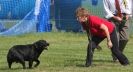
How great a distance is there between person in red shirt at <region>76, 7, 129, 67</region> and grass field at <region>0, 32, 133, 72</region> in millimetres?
300

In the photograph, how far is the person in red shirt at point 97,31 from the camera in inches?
430

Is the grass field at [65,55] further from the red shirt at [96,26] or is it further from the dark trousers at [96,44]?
the red shirt at [96,26]

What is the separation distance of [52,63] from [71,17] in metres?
10.7

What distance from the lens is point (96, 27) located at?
11.1 metres

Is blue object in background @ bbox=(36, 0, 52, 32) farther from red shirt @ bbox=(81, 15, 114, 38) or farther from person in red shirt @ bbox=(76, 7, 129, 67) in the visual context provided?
red shirt @ bbox=(81, 15, 114, 38)

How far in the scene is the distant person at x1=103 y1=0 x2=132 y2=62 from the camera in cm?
1239

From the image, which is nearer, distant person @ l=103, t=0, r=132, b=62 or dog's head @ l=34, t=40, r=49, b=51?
dog's head @ l=34, t=40, r=49, b=51

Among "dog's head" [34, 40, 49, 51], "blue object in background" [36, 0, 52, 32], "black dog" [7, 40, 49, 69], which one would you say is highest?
"dog's head" [34, 40, 49, 51]

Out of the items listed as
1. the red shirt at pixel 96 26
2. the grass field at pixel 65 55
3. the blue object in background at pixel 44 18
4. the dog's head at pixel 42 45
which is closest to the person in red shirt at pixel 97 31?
the red shirt at pixel 96 26

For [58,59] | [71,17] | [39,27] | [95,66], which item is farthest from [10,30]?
[95,66]

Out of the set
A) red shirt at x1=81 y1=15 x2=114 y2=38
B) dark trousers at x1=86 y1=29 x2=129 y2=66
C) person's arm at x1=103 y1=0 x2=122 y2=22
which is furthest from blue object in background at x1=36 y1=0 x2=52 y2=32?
red shirt at x1=81 y1=15 x2=114 y2=38

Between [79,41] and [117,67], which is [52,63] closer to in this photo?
[117,67]

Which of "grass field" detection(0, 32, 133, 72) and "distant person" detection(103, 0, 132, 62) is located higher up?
"distant person" detection(103, 0, 132, 62)

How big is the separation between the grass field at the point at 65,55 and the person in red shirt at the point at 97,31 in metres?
0.30
